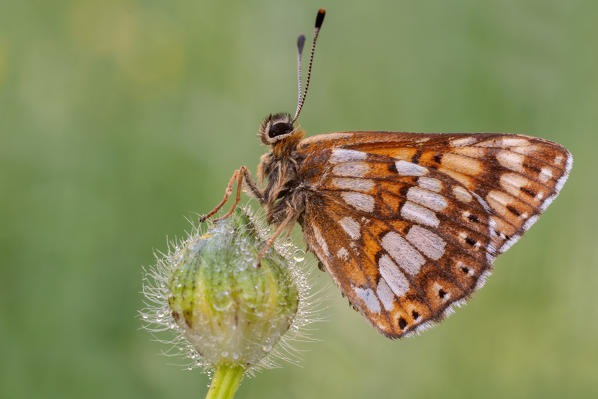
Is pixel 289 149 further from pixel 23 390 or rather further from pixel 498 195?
pixel 23 390

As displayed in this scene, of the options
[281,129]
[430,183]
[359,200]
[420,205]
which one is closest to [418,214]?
[420,205]

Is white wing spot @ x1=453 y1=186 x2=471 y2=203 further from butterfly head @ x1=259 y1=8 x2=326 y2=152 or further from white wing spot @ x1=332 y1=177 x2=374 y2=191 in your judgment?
butterfly head @ x1=259 y1=8 x2=326 y2=152

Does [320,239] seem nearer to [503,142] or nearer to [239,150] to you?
[503,142]

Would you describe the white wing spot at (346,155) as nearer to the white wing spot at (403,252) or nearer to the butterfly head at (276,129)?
the butterfly head at (276,129)

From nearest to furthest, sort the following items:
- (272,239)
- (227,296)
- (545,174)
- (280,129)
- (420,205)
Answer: (227,296) < (272,239) < (545,174) < (420,205) < (280,129)

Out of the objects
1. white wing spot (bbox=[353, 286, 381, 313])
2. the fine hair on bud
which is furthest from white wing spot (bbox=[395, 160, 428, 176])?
the fine hair on bud

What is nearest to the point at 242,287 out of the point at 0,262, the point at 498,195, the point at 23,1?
the point at 498,195
